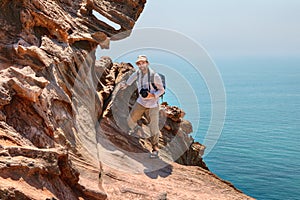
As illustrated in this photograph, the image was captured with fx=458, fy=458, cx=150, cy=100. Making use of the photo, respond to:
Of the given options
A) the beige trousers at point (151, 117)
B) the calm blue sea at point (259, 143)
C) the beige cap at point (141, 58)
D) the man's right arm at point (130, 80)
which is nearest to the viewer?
the beige cap at point (141, 58)

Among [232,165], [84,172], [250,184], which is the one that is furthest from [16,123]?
[232,165]

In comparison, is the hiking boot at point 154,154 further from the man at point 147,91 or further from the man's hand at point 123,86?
the man's hand at point 123,86

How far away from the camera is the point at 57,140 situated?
9266 millimetres

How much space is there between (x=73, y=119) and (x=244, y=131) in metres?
42.4

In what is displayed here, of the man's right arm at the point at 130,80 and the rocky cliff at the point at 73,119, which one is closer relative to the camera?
the rocky cliff at the point at 73,119

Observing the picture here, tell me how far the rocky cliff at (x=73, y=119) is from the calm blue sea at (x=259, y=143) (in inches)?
92.4

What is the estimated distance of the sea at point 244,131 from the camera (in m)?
12.9

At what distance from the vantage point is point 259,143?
43844mm

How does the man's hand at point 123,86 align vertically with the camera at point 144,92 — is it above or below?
below

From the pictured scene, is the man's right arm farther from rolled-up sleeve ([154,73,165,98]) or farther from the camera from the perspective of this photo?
rolled-up sleeve ([154,73,165,98])

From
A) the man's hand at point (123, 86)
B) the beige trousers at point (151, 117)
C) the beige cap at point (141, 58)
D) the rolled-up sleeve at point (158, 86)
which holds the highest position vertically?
the beige cap at point (141, 58)

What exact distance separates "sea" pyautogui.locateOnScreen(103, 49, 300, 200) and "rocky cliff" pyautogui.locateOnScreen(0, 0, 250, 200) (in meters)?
2.01

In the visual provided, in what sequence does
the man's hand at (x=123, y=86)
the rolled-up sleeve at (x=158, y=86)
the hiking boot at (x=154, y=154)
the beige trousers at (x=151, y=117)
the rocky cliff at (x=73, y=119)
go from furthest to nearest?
the man's hand at (x=123, y=86)
the hiking boot at (x=154, y=154)
the beige trousers at (x=151, y=117)
the rolled-up sleeve at (x=158, y=86)
the rocky cliff at (x=73, y=119)

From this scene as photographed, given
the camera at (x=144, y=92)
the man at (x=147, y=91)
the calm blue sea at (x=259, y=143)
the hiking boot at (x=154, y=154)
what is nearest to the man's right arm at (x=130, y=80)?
the man at (x=147, y=91)
